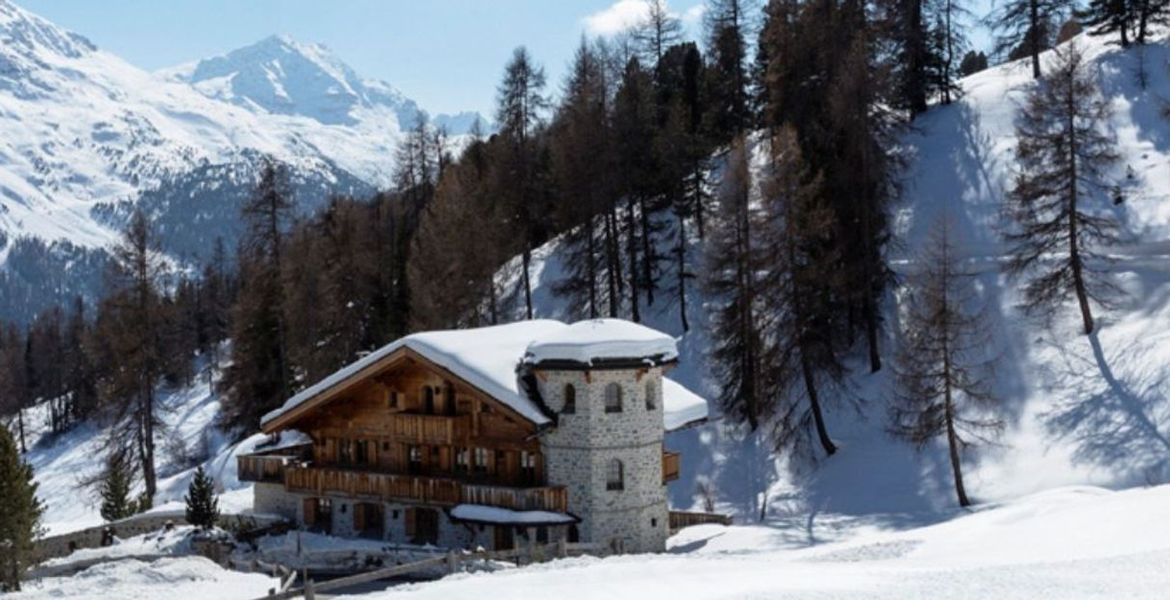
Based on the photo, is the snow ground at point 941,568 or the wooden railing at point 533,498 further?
the wooden railing at point 533,498

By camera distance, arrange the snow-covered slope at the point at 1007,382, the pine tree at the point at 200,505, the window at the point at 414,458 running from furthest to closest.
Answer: the window at the point at 414,458
the pine tree at the point at 200,505
the snow-covered slope at the point at 1007,382

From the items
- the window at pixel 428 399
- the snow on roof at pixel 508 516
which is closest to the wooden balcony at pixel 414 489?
the snow on roof at pixel 508 516

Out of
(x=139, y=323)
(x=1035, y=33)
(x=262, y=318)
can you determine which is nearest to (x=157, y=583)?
(x=139, y=323)

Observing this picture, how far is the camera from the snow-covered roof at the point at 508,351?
1384 inches

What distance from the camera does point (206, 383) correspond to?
10338 cm

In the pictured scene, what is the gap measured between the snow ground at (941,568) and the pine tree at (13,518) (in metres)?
12.0

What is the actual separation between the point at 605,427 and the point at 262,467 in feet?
41.6

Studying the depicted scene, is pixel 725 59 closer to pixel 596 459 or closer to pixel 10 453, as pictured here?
pixel 596 459

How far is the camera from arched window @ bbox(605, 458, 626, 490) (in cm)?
3562

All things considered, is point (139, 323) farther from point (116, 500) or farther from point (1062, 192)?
point (1062, 192)

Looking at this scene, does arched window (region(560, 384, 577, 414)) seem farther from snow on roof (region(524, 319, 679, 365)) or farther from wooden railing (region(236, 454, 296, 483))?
wooden railing (region(236, 454, 296, 483))

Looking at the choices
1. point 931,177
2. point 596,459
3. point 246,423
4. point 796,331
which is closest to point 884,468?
point 796,331

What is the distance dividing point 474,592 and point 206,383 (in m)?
88.6

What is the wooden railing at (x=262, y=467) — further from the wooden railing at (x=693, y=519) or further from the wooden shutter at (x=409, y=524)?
the wooden railing at (x=693, y=519)
